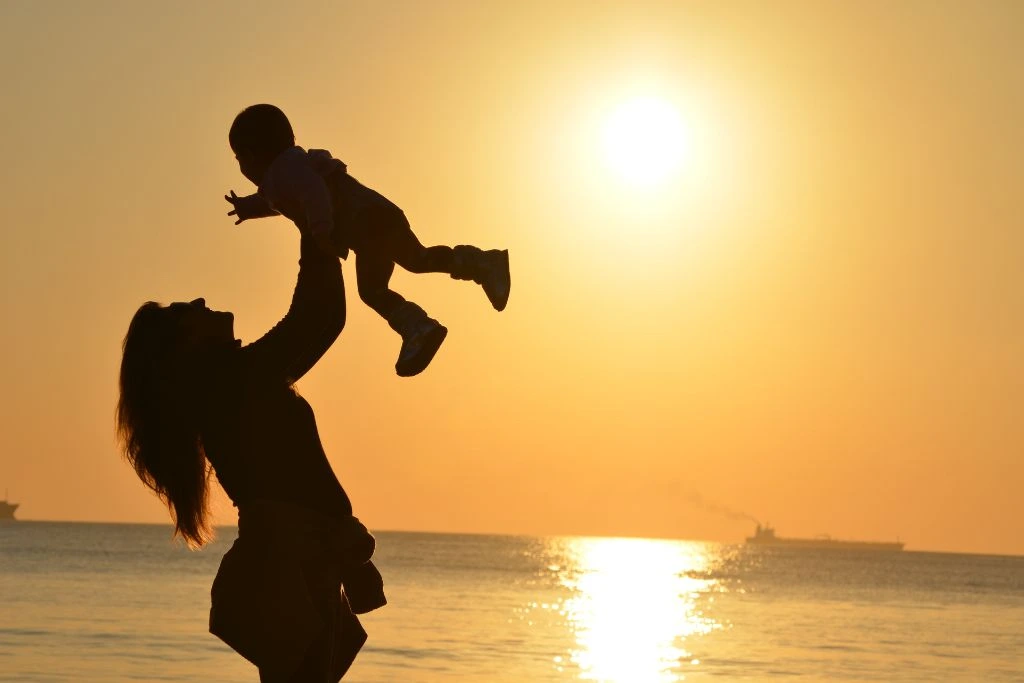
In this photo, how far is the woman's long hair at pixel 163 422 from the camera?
334cm

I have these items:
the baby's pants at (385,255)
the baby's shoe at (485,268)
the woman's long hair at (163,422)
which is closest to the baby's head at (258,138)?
the baby's pants at (385,255)

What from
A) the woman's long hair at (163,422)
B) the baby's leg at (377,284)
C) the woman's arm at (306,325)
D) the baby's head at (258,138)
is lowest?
the woman's long hair at (163,422)

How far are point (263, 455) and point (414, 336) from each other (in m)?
0.51

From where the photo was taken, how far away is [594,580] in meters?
75.8

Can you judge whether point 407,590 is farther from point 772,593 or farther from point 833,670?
point 833,670

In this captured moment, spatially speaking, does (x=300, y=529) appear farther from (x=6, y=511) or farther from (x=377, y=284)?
(x=6, y=511)

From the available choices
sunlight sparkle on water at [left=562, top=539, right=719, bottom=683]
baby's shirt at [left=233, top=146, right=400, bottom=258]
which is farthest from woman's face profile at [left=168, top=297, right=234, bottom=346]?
sunlight sparkle on water at [left=562, top=539, right=719, bottom=683]

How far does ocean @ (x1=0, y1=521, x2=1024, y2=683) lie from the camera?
73.8 feet

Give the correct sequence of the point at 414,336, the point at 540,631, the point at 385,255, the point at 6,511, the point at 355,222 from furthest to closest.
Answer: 1. the point at 6,511
2. the point at 540,631
3. the point at 385,255
4. the point at 414,336
5. the point at 355,222

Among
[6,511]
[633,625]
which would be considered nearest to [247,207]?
[633,625]

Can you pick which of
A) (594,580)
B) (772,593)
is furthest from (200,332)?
(594,580)

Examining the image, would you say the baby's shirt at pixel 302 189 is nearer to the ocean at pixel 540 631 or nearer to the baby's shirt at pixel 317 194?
the baby's shirt at pixel 317 194

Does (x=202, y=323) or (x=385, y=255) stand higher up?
(x=385, y=255)

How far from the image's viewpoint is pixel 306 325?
10.3ft
